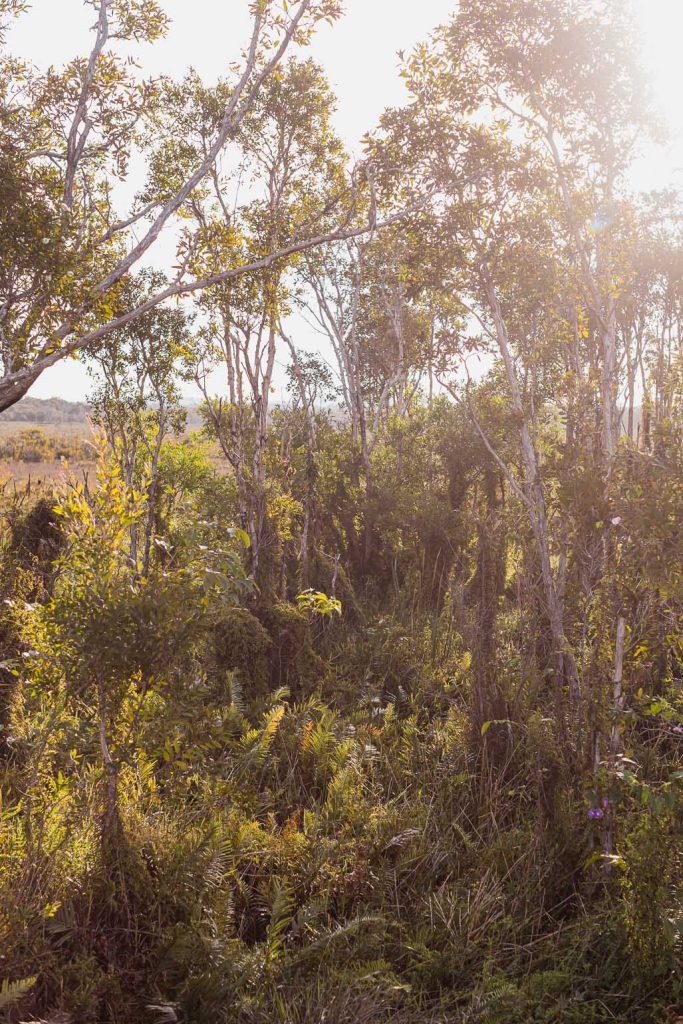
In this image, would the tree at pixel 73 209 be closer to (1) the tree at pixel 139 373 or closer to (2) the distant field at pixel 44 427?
(1) the tree at pixel 139 373

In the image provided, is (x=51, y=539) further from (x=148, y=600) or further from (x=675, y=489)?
(x=675, y=489)

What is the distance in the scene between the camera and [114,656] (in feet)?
10.2

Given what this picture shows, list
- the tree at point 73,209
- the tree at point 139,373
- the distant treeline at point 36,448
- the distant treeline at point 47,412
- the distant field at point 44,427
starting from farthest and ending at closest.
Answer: the distant treeline at point 47,412, the distant field at point 44,427, the distant treeline at point 36,448, the tree at point 139,373, the tree at point 73,209

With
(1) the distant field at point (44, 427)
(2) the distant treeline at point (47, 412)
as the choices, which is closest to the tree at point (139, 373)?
(1) the distant field at point (44, 427)

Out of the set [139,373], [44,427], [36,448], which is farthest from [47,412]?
[139,373]

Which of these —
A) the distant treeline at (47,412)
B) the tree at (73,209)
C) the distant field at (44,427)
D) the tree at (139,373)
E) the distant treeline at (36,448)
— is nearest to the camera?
the tree at (73,209)

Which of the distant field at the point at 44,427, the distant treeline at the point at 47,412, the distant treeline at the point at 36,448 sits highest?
the distant treeline at the point at 47,412

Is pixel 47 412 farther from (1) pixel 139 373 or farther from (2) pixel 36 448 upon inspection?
(1) pixel 139 373

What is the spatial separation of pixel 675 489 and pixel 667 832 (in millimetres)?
1685

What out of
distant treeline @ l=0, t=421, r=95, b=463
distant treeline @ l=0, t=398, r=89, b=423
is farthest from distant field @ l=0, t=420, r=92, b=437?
distant treeline @ l=0, t=421, r=95, b=463

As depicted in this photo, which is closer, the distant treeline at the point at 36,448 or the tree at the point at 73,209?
the tree at the point at 73,209

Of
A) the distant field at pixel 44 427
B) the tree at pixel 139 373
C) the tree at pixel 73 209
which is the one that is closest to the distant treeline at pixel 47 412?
the distant field at pixel 44 427

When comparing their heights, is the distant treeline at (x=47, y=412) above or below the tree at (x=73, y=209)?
above

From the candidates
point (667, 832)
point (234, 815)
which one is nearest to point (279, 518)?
point (234, 815)
